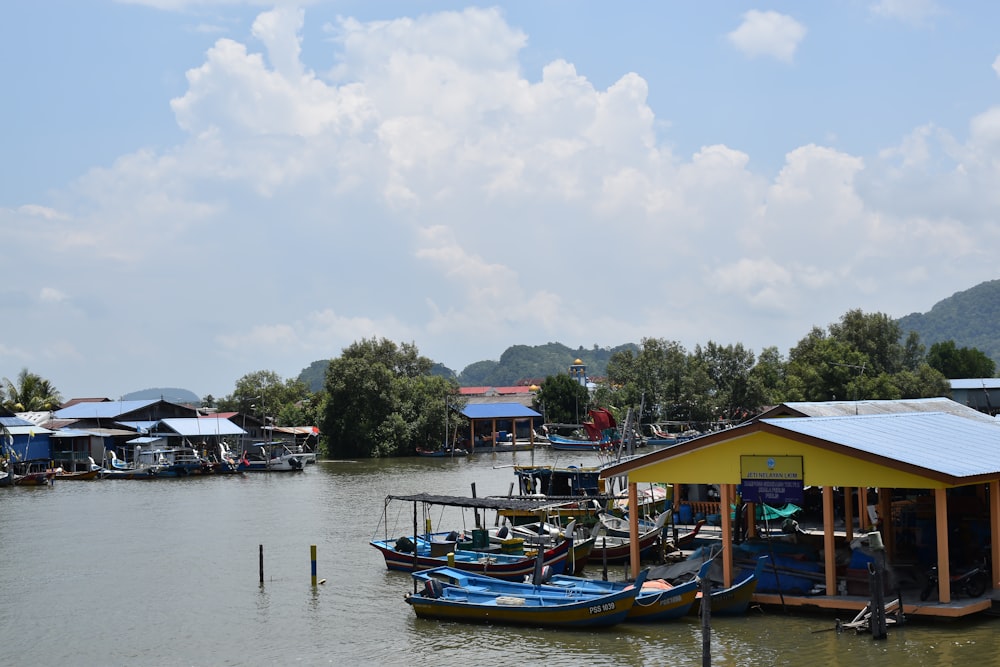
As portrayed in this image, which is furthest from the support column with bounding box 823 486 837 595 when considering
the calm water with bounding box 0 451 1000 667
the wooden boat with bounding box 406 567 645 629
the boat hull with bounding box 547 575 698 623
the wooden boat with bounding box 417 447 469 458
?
the wooden boat with bounding box 417 447 469 458

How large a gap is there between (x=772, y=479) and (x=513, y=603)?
6342mm

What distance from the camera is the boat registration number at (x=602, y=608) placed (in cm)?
2173

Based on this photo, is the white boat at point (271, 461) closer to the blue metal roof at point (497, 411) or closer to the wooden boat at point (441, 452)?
the wooden boat at point (441, 452)

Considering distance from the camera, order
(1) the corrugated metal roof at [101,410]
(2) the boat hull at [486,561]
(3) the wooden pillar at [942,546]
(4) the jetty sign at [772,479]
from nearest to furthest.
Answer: (3) the wooden pillar at [942,546] → (4) the jetty sign at [772,479] → (2) the boat hull at [486,561] → (1) the corrugated metal roof at [101,410]

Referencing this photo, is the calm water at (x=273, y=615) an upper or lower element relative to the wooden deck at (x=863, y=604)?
lower

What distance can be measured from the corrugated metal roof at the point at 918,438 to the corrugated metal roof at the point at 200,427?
63.1 m

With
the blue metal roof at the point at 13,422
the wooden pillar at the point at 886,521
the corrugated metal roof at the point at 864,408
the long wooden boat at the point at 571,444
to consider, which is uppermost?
the corrugated metal roof at the point at 864,408

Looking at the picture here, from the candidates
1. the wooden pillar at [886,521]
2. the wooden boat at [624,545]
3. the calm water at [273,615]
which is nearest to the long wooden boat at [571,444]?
the calm water at [273,615]

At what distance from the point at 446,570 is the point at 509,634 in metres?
3.58

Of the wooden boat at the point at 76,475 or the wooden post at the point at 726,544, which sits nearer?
the wooden post at the point at 726,544

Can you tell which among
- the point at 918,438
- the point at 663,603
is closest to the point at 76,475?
the point at 663,603

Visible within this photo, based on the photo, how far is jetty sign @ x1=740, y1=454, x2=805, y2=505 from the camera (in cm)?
2117

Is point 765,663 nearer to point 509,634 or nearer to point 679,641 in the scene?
point 679,641

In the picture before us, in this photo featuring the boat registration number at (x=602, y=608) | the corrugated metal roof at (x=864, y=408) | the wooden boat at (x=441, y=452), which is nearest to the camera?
the boat registration number at (x=602, y=608)
